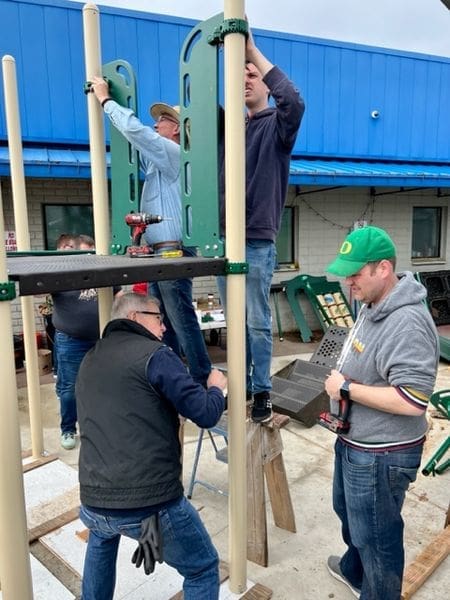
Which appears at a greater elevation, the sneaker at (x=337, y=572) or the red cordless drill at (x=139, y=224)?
the red cordless drill at (x=139, y=224)

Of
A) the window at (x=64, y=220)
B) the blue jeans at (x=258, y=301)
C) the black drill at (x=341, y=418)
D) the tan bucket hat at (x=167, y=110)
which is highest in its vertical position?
the tan bucket hat at (x=167, y=110)

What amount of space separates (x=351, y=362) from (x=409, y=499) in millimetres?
2081

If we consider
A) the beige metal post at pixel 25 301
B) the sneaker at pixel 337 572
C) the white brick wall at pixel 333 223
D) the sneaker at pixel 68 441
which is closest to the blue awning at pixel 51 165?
the beige metal post at pixel 25 301

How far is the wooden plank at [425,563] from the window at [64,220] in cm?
614

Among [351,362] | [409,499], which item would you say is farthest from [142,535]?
[409,499]

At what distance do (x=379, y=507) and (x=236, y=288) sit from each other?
112 centimetres

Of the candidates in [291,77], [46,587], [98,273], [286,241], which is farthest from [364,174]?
[46,587]

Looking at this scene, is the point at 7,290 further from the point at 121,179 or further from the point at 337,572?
the point at 337,572

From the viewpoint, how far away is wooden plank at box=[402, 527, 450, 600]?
2621mm

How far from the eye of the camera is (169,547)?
1941 millimetres

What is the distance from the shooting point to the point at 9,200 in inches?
270

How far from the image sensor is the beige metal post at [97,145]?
7.94 ft

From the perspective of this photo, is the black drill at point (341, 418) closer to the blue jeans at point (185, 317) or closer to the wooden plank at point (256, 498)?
the wooden plank at point (256, 498)

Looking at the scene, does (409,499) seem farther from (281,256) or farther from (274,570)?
(281,256)
